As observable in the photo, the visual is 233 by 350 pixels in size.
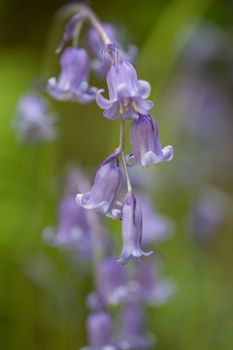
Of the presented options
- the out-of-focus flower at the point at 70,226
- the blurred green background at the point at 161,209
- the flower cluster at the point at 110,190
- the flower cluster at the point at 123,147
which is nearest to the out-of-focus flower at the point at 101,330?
the flower cluster at the point at 110,190

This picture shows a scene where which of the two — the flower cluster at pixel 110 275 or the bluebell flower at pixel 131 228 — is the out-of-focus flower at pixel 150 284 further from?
the bluebell flower at pixel 131 228

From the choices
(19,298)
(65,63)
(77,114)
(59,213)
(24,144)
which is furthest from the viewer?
(77,114)

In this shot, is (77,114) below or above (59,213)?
above

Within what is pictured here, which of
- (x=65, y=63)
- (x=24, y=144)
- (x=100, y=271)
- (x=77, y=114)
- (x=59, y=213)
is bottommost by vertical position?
(x=100, y=271)

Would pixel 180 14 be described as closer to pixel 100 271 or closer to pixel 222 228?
pixel 222 228

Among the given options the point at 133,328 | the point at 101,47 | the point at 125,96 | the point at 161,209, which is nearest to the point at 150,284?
the point at 133,328

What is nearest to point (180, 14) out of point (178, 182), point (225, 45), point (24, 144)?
point (225, 45)

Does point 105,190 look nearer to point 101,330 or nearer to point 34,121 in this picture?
point 101,330
